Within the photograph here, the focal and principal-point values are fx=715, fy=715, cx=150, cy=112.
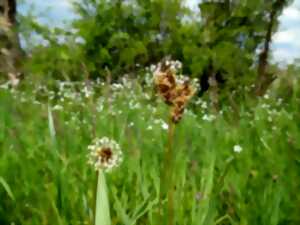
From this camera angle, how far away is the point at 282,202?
8.99 ft

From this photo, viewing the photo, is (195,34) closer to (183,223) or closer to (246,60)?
(246,60)

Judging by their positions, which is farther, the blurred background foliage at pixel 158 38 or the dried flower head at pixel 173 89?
the blurred background foliage at pixel 158 38

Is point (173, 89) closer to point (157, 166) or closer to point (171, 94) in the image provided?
point (171, 94)

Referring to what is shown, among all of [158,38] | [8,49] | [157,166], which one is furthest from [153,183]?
[158,38]

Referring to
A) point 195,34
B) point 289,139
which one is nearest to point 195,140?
point 289,139

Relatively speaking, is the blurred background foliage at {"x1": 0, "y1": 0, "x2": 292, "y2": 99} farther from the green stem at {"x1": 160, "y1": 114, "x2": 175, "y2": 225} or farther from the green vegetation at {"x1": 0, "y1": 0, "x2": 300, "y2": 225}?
the green stem at {"x1": 160, "y1": 114, "x2": 175, "y2": 225}

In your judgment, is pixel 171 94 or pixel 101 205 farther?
pixel 101 205

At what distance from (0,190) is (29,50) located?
29.6 metres

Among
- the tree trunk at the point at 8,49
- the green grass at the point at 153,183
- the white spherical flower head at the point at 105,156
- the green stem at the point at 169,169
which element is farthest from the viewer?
the tree trunk at the point at 8,49

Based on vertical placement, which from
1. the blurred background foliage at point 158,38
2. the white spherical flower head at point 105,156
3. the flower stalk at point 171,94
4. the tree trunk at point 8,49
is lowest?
the white spherical flower head at point 105,156

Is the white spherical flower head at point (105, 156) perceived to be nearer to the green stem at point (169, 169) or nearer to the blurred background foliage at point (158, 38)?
the green stem at point (169, 169)

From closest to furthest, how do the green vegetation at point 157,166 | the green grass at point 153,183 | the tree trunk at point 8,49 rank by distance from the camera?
1. the green vegetation at point 157,166
2. the green grass at point 153,183
3. the tree trunk at point 8,49

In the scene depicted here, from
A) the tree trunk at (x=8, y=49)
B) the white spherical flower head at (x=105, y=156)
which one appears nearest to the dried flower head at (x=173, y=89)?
the white spherical flower head at (x=105, y=156)

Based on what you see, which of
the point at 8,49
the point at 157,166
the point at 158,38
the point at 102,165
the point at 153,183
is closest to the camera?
the point at 102,165
